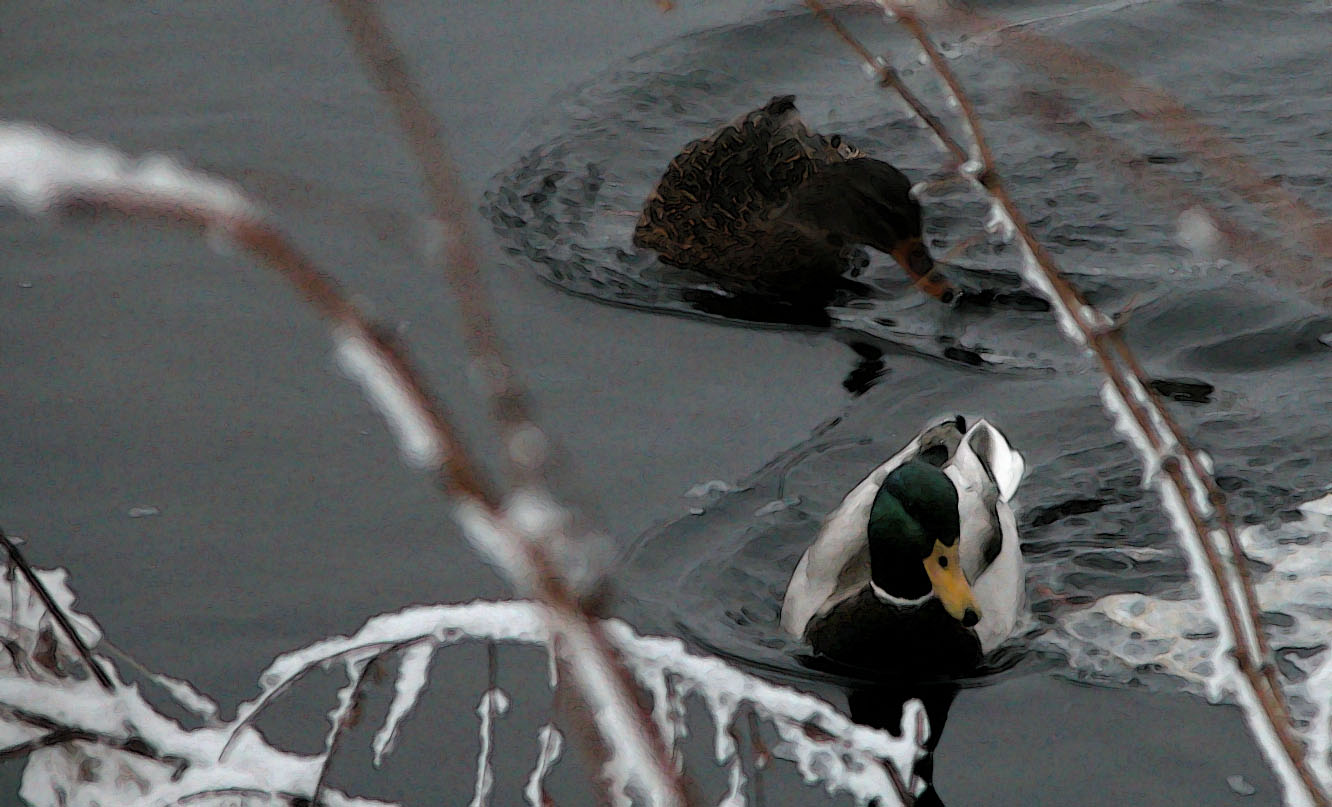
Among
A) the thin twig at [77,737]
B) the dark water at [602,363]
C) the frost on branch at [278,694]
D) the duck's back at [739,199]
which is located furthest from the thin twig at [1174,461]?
the duck's back at [739,199]

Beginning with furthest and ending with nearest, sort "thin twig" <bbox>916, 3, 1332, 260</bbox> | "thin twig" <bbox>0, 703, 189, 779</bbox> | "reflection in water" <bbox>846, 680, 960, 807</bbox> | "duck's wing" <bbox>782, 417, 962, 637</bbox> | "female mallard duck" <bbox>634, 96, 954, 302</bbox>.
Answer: "female mallard duck" <bbox>634, 96, 954, 302</bbox>
"duck's wing" <bbox>782, 417, 962, 637</bbox>
"reflection in water" <bbox>846, 680, 960, 807</bbox>
"thin twig" <bbox>0, 703, 189, 779</bbox>
"thin twig" <bbox>916, 3, 1332, 260</bbox>

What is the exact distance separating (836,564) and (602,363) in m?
1.45

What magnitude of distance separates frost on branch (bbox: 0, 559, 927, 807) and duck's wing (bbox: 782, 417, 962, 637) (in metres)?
2.95

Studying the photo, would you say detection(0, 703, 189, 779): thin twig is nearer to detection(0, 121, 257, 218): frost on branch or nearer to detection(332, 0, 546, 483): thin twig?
detection(332, 0, 546, 483): thin twig

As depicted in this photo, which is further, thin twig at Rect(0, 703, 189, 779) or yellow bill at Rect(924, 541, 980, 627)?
yellow bill at Rect(924, 541, 980, 627)

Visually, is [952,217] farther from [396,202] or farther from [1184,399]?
[396,202]

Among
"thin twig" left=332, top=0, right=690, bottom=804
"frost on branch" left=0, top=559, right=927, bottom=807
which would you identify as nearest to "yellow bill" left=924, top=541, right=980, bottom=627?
"frost on branch" left=0, top=559, right=927, bottom=807

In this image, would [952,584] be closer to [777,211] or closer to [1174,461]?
[777,211]

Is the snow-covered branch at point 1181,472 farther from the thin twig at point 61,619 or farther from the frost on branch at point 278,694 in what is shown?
the thin twig at point 61,619

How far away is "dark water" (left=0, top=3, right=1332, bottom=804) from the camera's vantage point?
15.9 feet

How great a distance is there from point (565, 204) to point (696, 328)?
1.40m

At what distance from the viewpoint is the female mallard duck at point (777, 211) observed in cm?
702

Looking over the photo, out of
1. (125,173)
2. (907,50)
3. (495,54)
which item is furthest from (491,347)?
(907,50)

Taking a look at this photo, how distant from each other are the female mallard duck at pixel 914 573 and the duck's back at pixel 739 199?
1913mm
